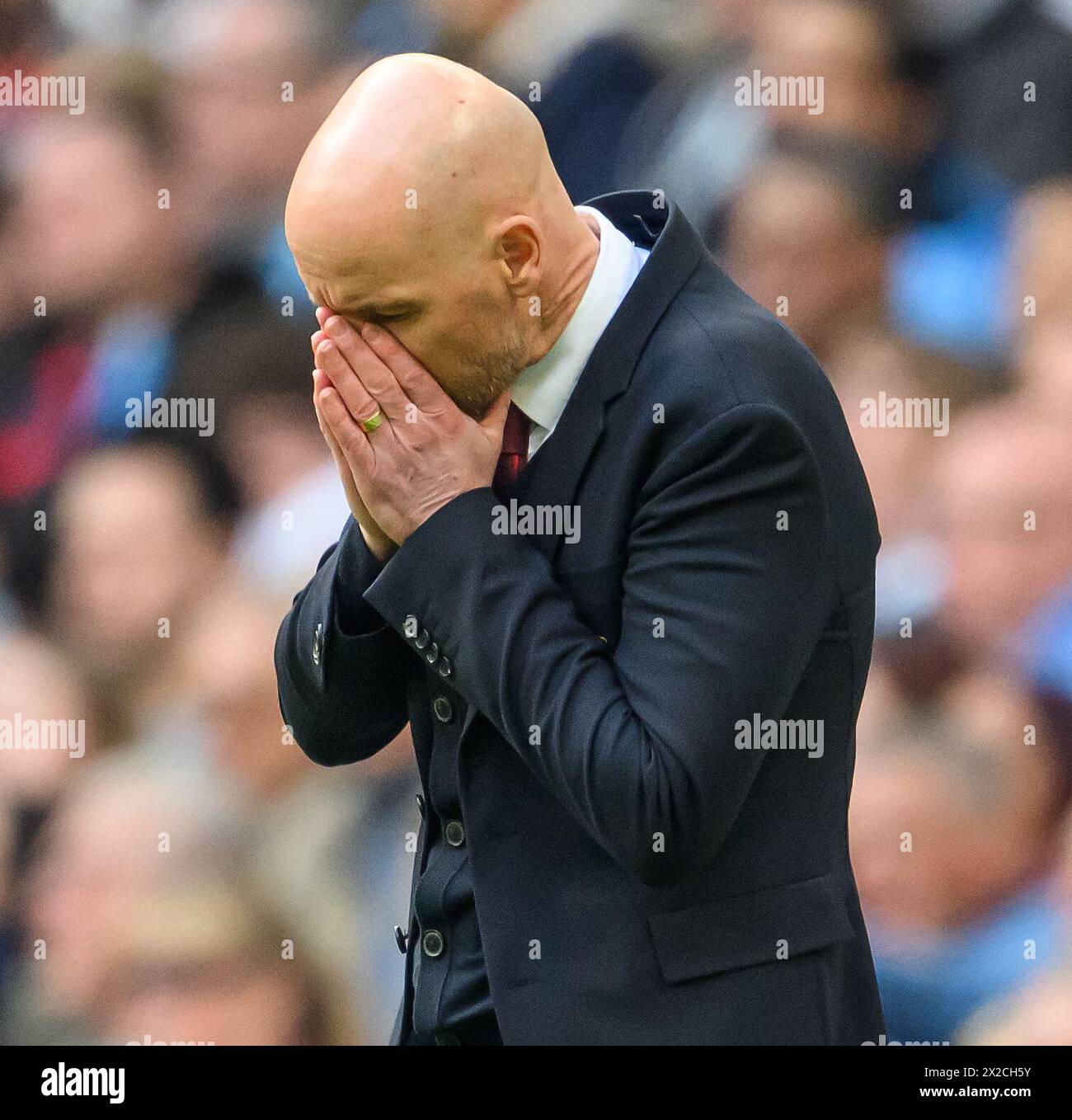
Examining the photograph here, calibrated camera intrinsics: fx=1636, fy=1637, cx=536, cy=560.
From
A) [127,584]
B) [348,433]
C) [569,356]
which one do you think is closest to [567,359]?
[569,356]

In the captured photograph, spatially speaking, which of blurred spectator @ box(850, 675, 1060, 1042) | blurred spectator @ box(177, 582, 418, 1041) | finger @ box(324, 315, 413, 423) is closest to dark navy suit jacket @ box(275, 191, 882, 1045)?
finger @ box(324, 315, 413, 423)

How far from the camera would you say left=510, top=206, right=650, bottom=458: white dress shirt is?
1.55 metres

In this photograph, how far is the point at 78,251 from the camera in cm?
313

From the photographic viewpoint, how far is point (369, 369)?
1.47 meters

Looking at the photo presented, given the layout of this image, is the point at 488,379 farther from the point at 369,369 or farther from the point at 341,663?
the point at 341,663

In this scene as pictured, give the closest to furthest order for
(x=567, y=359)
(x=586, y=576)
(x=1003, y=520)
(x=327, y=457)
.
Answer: (x=586, y=576) → (x=567, y=359) → (x=1003, y=520) → (x=327, y=457)

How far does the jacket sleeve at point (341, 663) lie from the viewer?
1.58m

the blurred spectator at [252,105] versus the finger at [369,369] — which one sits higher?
the blurred spectator at [252,105]

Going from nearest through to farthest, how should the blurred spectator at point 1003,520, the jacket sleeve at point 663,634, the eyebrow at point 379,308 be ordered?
→ the jacket sleeve at point 663,634
the eyebrow at point 379,308
the blurred spectator at point 1003,520

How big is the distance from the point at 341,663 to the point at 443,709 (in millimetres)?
119

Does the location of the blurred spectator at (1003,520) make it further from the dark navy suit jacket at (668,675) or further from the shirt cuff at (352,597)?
the shirt cuff at (352,597)

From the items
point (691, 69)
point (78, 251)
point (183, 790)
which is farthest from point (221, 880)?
point (691, 69)

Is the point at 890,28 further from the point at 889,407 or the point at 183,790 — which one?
the point at 183,790
